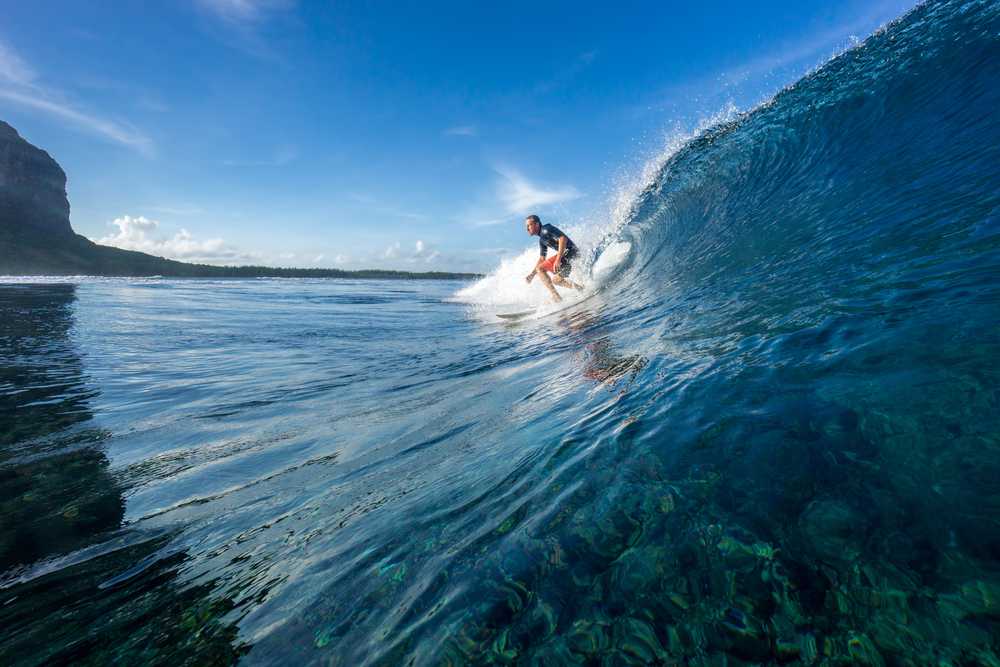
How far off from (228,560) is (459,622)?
1279 millimetres

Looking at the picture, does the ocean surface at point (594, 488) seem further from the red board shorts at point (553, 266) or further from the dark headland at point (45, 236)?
the dark headland at point (45, 236)

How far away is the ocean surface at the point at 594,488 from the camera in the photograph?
133cm

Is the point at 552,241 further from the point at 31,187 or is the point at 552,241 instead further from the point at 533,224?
the point at 31,187

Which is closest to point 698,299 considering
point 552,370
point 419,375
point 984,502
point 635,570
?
point 552,370

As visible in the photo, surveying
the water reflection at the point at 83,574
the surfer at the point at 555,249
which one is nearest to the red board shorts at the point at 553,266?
the surfer at the point at 555,249

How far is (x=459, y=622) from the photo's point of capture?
143cm

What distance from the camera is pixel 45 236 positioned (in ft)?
279

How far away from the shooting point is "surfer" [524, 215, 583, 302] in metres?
11.4

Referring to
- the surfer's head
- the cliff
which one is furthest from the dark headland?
the surfer's head

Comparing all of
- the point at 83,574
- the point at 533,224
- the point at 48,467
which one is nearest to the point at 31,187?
the point at 533,224

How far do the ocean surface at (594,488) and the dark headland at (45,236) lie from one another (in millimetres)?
80515

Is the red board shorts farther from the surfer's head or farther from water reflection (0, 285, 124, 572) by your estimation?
water reflection (0, 285, 124, 572)

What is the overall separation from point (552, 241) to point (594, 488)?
10.0 meters

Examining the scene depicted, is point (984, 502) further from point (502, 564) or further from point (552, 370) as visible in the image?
point (552, 370)
